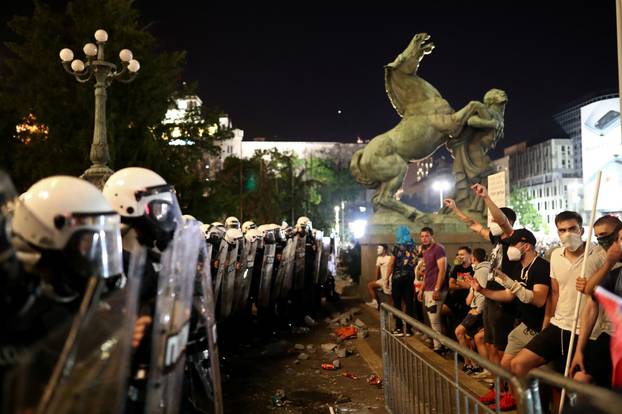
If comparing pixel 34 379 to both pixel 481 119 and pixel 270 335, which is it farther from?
pixel 481 119

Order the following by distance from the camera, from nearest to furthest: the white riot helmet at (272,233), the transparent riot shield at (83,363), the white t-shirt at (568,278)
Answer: the transparent riot shield at (83,363), the white t-shirt at (568,278), the white riot helmet at (272,233)

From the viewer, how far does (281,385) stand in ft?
24.7

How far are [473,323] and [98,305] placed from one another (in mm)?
5403

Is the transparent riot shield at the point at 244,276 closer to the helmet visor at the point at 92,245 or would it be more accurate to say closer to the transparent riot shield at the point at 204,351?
the transparent riot shield at the point at 204,351

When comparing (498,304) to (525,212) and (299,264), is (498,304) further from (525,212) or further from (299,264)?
(525,212)

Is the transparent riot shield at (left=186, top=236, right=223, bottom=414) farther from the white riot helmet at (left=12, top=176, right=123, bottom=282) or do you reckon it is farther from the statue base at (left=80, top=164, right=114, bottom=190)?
the statue base at (left=80, top=164, right=114, bottom=190)

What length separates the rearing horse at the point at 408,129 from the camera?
46.2 ft

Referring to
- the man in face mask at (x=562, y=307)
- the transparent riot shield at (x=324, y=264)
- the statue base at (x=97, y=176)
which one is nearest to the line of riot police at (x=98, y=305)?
the man in face mask at (x=562, y=307)

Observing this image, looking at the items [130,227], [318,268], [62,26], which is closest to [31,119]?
[62,26]

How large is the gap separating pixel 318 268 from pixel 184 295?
1099 centimetres

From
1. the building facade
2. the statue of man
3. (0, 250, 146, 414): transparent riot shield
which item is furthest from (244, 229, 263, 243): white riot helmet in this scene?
the building facade

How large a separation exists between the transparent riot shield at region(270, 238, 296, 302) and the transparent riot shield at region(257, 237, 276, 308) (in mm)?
389

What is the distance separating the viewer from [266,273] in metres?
10.1

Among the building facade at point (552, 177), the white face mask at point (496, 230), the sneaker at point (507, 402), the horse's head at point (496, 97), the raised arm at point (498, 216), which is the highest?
the building facade at point (552, 177)
